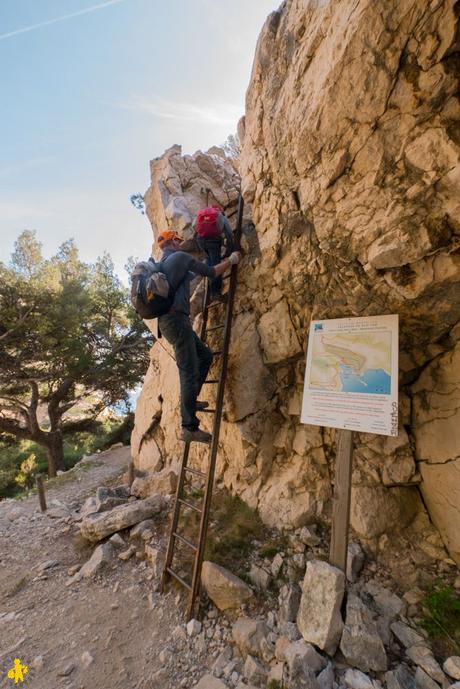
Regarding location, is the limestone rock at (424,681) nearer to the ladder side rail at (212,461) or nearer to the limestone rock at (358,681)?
the limestone rock at (358,681)

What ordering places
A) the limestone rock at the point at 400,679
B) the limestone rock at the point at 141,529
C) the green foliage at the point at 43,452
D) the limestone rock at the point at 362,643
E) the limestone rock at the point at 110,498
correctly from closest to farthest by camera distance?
the limestone rock at the point at 400,679 < the limestone rock at the point at 362,643 < the limestone rock at the point at 141,529 < the limestone rock at the point at 110,498 < the green foliage at the point at 43,452

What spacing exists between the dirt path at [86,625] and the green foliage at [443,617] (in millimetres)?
2342

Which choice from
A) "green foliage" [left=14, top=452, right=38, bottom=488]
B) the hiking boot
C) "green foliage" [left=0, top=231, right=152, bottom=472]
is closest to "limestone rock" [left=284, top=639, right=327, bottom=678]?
the hiking boot

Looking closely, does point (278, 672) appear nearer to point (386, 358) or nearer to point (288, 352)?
point (386, 358)

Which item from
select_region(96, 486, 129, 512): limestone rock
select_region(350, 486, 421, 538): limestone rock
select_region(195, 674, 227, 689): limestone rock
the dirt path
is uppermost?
select_region(350, 486, 421, 538): limestone rock

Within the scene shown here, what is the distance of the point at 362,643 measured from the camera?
107 inches

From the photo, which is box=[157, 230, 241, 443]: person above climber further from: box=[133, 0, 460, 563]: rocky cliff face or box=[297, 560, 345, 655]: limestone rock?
box=[297, 560, 345, 655]: limestone rock

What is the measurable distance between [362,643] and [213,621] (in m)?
1.63

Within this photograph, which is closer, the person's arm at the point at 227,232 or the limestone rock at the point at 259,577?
the limestone rock at the point at 259,577

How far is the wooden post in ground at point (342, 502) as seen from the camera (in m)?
3.18

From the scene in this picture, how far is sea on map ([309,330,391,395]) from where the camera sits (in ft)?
10.4

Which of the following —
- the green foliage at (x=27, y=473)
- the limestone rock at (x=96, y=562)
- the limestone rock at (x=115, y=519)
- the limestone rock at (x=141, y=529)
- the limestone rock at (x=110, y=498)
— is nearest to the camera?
the limestone rock at (x=96, y=562)

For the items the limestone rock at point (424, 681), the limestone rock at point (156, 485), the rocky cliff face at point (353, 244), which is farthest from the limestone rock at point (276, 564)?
the limestone rock at point (156, 485)

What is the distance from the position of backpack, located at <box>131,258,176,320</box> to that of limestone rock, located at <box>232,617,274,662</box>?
3851 millimetres
